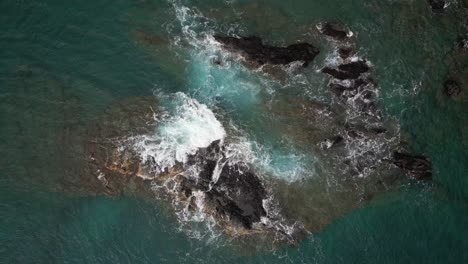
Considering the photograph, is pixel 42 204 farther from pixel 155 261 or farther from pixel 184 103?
pixel 184 103

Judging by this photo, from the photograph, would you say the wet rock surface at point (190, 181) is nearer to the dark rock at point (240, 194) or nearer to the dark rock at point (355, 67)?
the dark rock at point (240, 194)

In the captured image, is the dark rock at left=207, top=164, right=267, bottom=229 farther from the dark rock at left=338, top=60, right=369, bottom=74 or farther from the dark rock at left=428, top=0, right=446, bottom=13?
the dark rock at left=428, top=0, right=446, bottom=13

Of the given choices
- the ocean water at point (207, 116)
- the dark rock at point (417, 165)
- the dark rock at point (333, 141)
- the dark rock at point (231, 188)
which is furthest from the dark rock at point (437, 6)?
the dark rock at point (231, 188)

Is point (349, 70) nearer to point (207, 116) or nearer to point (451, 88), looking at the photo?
point (451, 88)

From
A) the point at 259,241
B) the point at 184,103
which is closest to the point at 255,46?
the point at 184,103

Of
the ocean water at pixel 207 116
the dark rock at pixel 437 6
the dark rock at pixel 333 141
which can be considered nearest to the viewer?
the ocean water at pixel 207 116
